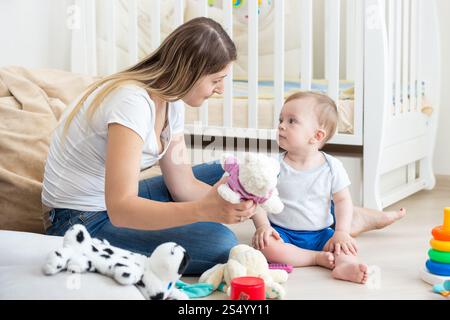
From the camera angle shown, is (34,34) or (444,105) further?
(444,105)

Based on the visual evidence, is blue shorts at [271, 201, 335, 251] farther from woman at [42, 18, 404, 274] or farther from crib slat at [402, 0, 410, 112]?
crib slat at [402, 0, 410, 112]

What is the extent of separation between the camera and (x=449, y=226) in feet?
5.09

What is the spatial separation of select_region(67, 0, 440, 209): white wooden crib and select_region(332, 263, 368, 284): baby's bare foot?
65 cm

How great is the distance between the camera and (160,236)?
5.22 feet

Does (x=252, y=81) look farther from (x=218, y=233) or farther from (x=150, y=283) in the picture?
(x=150, y=283)

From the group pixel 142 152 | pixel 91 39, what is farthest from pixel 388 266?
pixel 91 39

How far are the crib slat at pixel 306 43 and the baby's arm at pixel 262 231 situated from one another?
25.9 inches

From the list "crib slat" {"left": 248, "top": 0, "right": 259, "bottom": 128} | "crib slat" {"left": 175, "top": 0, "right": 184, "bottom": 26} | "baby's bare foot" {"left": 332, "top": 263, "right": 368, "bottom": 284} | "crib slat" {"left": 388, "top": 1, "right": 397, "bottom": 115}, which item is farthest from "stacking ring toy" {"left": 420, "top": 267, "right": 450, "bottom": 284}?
"crib slat" {"left": 175, "top": 0, "right": 184, "bottom": 26}

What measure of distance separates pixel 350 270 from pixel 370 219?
41cm

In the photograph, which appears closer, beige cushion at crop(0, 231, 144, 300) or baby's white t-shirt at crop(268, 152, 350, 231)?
beige cushion at crop(0, 231, 144, 300)

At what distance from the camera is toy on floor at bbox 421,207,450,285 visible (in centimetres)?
154

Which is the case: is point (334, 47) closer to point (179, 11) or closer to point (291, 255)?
point (179, 11)
